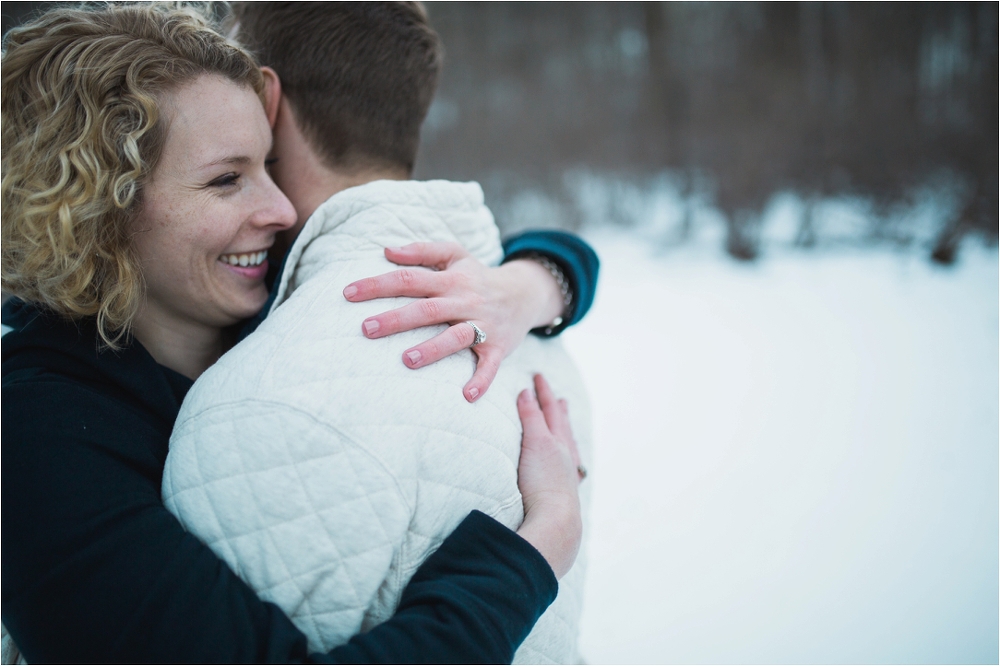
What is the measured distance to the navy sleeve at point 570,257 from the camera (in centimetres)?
172

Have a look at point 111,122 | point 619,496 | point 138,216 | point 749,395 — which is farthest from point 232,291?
point 749,395

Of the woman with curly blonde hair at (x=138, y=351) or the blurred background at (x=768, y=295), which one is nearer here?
the woman with curly blonde hair at (x=138, y=351)

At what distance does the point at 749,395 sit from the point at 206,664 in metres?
4.34

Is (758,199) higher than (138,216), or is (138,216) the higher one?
(138,216)

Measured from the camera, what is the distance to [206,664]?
892mm

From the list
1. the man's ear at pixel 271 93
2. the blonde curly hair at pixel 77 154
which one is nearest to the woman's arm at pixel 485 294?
the blonde curly hair at pixel 77 154


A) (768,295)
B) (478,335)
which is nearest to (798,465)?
(768,295)

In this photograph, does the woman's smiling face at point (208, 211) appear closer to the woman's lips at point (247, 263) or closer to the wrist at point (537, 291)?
the woman's lips at point (247, 263)

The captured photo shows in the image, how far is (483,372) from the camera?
3.74ft

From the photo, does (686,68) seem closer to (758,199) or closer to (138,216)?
(758,199)

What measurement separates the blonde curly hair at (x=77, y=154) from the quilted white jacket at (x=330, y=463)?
404 millimetres

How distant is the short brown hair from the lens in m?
1.63

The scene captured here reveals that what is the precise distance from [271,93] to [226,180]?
35cm

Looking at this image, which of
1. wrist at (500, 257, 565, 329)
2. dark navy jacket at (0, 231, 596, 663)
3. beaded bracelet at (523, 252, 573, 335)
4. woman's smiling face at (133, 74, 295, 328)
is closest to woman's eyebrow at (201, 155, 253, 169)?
woman's smiling face at (133, 74, 295, 328)
